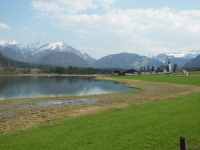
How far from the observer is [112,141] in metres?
11.9

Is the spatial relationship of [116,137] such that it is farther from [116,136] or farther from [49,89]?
[49,89]

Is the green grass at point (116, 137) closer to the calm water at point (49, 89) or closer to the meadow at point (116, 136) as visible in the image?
the meadow at point (116, 136)

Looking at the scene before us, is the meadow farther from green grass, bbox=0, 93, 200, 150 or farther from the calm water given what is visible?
the calm water

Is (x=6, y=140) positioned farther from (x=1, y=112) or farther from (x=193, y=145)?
(x=193, y=145)

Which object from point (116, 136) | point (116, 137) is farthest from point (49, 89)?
point (116, 137)

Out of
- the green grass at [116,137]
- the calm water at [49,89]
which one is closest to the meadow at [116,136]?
the green grass at [116,137]

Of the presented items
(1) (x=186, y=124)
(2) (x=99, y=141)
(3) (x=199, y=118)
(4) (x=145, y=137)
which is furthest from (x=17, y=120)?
(3) (x=199, y=118)

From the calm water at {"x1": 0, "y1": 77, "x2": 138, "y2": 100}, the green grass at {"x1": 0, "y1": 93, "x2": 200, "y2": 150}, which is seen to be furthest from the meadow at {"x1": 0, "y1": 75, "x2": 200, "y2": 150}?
the calm water at {"x1": 0, "y1": 77, "x2": 138, "y2": 100}

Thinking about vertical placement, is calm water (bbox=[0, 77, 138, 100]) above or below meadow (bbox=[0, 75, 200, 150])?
below

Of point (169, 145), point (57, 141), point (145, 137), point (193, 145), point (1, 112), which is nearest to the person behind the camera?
point (193, 145)

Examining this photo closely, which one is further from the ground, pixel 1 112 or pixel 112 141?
pixel 112 141

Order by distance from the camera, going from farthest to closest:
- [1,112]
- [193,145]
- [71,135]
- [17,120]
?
[1,112] < [17,120] < [71,135] < [193,145]

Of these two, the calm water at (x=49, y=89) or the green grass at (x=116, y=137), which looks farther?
the calm water at (x=49, y=89)

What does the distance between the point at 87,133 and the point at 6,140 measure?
8059mm
